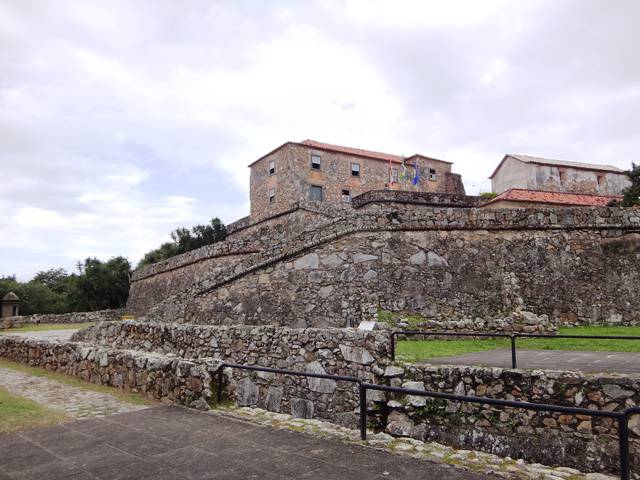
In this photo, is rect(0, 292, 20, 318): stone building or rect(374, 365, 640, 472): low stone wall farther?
rect(0, 292, 20, 318): stone building

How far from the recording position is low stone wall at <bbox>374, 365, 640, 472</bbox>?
6.20 metres

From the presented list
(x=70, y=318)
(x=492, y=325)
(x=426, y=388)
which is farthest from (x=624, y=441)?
(x=70, y=318)

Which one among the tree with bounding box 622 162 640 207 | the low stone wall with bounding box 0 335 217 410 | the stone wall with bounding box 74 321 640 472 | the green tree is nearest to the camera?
the stone wall with bounding box 74 321 640 472

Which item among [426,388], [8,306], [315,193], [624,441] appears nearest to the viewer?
[624,441]

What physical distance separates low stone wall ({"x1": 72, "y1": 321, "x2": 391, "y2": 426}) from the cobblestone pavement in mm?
1866

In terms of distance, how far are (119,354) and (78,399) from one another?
1154 mm

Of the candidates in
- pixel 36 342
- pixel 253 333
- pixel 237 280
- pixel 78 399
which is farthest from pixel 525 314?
pixel 36 342

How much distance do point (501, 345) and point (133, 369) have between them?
7.98 meters

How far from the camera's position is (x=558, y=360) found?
26.8 feet

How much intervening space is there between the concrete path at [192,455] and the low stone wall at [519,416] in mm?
3027

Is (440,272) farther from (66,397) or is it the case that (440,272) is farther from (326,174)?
(326,174)

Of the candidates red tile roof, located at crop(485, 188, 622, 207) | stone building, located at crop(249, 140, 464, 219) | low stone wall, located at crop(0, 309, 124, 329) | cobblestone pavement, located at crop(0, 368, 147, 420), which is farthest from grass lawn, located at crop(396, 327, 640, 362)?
low stone wall, located at crop(0, 309, 124, 329)

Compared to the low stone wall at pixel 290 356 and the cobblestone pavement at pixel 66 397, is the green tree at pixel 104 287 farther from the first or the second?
the cobblestone pavement at pixel 66 397

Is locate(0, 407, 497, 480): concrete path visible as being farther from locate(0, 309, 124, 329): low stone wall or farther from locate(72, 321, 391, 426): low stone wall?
locate(0, 309, 124, 329): low stone wall
